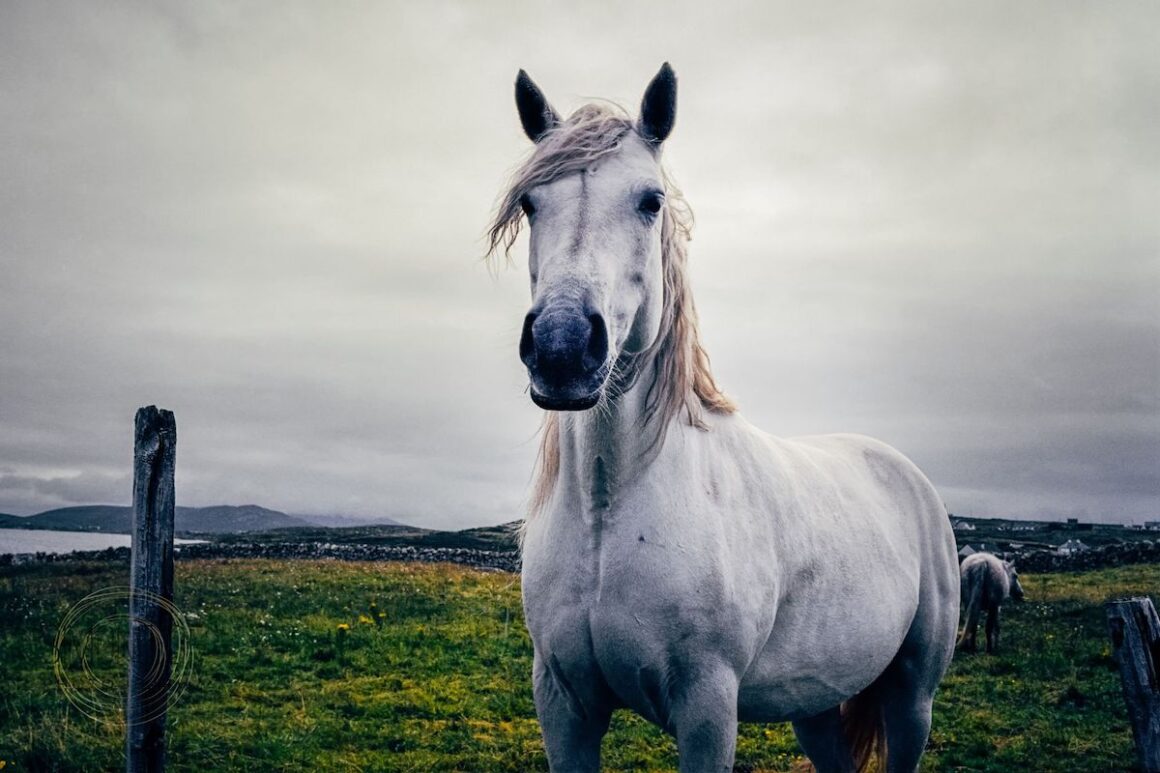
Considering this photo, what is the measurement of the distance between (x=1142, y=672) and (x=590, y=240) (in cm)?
394

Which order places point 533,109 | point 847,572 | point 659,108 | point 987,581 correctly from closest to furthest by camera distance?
1. point 659,108
2. point 533,109
3. point 847,572
4. point 987,581

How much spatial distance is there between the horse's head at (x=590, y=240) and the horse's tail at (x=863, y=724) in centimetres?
314

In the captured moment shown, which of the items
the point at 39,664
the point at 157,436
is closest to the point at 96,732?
the point at 39,664

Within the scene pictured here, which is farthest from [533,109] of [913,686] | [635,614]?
[913,686]

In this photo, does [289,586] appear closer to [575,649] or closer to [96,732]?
[96,732]

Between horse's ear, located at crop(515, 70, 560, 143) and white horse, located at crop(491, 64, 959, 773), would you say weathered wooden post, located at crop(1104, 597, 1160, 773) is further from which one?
horse's ear, located at crop(515, 70, 560, 143)

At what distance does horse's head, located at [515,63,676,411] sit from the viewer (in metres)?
2.40

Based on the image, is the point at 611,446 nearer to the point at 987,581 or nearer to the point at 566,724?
the point at 566,724

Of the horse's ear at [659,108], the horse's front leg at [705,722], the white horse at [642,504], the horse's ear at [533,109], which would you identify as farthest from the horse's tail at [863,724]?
the horse's ear at [533,109]

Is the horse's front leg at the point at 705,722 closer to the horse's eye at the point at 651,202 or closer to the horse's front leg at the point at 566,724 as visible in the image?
the horse's front leg at the point at 566,724

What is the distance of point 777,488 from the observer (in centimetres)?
367

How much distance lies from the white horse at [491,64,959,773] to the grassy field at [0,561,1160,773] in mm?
2841

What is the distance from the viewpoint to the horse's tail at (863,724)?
15.9 feet

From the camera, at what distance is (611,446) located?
3.05 meters
